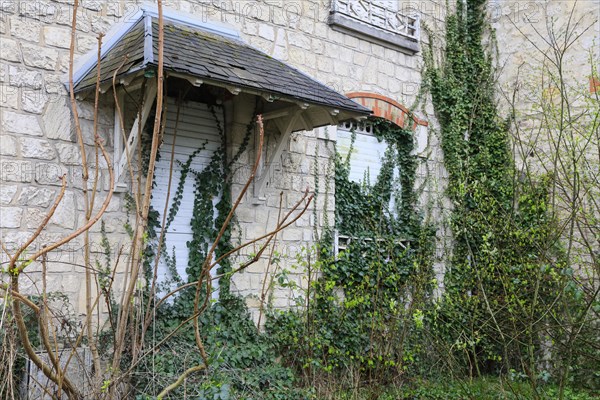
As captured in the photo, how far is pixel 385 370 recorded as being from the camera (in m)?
6.88

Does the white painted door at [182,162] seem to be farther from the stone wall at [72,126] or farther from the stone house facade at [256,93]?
the stone wall at [72,126]

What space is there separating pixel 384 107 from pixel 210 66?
305 centimetres

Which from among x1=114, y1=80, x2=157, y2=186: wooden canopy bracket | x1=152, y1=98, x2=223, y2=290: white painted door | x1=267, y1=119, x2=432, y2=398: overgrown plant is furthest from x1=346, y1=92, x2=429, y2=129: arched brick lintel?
x1=114, y1=80, x2=157, y2=186: wooden canopy bracket

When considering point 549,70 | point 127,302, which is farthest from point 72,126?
point 549,70

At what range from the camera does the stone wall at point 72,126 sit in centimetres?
511

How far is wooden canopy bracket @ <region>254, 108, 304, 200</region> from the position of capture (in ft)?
20.1

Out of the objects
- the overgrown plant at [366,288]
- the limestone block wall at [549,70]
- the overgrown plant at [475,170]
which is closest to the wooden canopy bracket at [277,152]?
the overgrown plant at [366,288]

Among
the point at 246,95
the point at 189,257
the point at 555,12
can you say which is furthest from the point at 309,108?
the point at 555,12

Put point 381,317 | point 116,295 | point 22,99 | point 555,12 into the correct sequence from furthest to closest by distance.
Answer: point 555,12 < point 381,317 < point 116,295 < point 22,99

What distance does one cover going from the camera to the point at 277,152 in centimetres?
627

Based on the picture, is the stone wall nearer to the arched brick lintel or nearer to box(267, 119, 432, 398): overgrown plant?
box(267, 119, 432, 398): overgrown plant

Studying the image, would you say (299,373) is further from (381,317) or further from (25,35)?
(25,35)

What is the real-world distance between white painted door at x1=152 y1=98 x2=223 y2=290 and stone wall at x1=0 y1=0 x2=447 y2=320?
31 cm

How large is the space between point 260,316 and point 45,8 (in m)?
3.29
